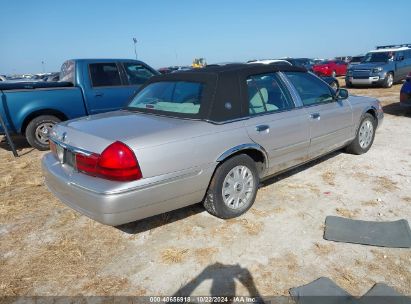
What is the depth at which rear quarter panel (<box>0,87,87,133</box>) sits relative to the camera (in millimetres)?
6352

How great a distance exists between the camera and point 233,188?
11.8 ft

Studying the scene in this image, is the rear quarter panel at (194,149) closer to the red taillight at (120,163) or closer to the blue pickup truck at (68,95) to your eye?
the red taillight at (120,163)

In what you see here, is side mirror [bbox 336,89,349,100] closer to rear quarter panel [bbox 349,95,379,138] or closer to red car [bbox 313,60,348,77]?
rear quarter panel [bbox 349,95,379,138]

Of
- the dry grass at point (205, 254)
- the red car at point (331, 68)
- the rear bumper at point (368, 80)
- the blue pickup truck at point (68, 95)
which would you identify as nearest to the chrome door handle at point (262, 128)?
the dry grass at point (205, 254)

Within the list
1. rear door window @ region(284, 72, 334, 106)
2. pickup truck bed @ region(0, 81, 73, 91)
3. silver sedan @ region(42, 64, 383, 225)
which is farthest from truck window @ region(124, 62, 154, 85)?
rear door window @ region(284, 72, 334, 106)

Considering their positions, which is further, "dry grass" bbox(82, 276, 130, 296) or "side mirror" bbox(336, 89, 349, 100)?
"side mirror" bbox(336, 89, 349, 100)

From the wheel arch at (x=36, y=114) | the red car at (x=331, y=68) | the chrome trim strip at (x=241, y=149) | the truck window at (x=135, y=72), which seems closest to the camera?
the chrome trim strip at (x=241, y=149)

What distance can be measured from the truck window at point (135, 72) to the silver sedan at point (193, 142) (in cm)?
347

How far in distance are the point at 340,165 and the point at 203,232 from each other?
2.76m

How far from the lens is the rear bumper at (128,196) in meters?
2.81

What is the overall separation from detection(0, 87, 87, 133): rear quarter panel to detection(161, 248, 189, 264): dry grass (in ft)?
15.7

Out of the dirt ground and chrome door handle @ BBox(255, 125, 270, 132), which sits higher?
chrome door handle @ BBox(255, 125, 270, 132)

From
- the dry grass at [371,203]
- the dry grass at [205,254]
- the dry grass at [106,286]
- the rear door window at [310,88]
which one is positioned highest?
the rear door window at [310,88]

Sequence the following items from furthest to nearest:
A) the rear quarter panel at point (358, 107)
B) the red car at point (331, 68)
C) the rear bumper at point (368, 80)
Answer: the red car at point (331, 68)
the rear bumper at point (368, 80)
the rear quarter panel at point (358, 107)
